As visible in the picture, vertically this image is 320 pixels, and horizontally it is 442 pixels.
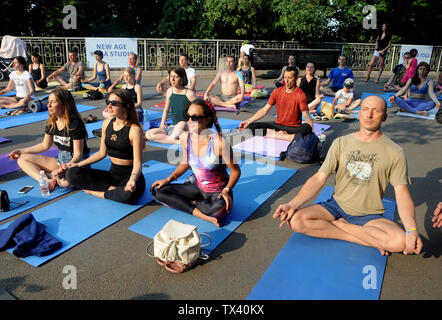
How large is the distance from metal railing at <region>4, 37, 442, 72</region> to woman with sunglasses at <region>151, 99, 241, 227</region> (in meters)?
13.3

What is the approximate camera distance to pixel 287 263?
315 cm

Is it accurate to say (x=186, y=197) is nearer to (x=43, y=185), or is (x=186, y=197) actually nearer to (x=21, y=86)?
A: (x=43, y=185)

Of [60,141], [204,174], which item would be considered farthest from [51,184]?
[204,174]

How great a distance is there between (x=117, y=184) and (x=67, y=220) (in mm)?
750

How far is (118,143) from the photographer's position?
13.7 feet

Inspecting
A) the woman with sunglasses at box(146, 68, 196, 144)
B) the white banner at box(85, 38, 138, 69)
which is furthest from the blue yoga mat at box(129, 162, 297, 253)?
the white banner at box(85, 38, 138, 69)

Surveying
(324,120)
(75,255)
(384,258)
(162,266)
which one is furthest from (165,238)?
→ (324,120)

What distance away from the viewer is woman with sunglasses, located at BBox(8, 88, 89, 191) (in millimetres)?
4348

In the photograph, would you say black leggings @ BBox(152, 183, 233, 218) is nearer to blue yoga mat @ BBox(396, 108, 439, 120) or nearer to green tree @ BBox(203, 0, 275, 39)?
blue yoga mat @ BBox(396, 108, 439, 120)

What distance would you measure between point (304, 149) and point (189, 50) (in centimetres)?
1256

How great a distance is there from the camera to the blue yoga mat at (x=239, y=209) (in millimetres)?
3692

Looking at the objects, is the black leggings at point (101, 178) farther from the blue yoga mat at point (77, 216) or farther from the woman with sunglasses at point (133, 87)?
the woman with sunglasses at point (133, 87)

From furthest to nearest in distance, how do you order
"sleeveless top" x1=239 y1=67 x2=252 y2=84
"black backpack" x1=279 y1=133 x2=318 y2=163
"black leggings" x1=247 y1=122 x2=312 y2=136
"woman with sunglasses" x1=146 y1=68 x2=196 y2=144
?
1. "sleeveless top" x1=239 y1=67 x2=252 y2=84
2. "woman with sunglasses" x1=146 y1=68 x2=196 y2=144
3. "black leggings" x1=247 y1=122 x2=312 y2=136
4. "black backpack" x1=279 y1=133 x2=318 y2=163
